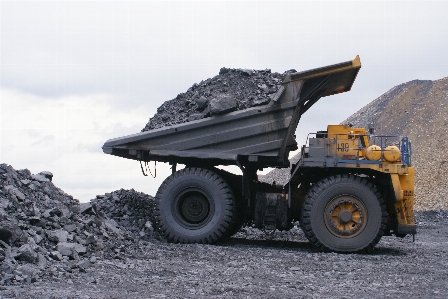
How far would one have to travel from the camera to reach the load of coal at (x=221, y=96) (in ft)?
36.6

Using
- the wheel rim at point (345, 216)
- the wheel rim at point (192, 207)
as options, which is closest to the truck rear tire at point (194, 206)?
the wheel rim at point (192, 207)

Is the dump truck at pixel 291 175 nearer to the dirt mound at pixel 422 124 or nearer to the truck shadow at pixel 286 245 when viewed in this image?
the truck shadow at pixel 286 245

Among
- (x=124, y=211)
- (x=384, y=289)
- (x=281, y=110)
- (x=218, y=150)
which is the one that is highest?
(x=281, y=110)

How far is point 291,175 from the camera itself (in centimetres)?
1118

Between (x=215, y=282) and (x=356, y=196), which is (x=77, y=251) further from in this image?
(x=356, y=196)

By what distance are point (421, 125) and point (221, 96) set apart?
28.6m

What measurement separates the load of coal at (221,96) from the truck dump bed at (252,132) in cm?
23

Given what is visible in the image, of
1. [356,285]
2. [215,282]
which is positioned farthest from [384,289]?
[215,282]

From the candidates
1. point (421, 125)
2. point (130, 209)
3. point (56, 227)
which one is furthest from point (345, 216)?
point (421, 125)

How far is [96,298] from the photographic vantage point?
20.5 ft

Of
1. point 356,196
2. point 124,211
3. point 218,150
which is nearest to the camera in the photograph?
point 356,196

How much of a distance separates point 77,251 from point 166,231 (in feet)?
8.83

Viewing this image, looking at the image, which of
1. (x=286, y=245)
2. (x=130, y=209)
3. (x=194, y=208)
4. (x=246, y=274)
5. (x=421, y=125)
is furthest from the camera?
(x=421, y=125)

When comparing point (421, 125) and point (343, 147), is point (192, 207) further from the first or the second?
point (421, 125)
